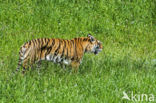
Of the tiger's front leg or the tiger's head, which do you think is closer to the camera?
the tiger's front leg

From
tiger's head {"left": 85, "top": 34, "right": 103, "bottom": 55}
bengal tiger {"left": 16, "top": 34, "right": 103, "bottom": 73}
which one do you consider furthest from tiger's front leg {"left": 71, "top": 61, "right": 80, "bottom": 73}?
tiger's head {"left": 85, "top": 34, "right": 103, "bottom": 55}

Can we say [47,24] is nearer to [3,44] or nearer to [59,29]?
[59,29]

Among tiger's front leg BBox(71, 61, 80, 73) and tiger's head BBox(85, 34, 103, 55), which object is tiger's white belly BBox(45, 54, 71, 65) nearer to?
tiger's front leg BBox(71, 61, 80, 73)

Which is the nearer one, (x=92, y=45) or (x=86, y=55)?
(x=92, y=45)

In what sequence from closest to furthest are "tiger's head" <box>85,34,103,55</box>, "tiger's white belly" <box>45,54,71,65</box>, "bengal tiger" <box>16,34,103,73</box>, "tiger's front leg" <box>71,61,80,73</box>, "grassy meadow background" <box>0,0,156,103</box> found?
"grassy meadow background" <box>0,0,156,103</box>, "bengal tiger" <box>16,34,103,73</box>, "tiger's white belly" <box>45,54,71,65</box>, "tiger's front leg" <box>71,61,80,73</box>, "tiger's head" <box>85,34,103,55</box>

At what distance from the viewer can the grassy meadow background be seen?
280 inches

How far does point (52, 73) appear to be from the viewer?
8.12m

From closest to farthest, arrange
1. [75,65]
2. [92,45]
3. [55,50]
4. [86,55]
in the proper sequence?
[55,50], [75,65], [92,45], [86,55]

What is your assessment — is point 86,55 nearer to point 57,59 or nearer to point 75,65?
point 75,65

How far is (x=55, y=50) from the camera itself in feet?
28.2

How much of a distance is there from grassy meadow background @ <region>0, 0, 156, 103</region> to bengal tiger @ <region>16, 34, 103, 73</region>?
0.22 m

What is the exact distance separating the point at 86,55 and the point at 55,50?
174cm

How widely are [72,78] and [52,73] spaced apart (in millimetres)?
459

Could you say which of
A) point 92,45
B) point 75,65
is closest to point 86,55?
point 92,45
